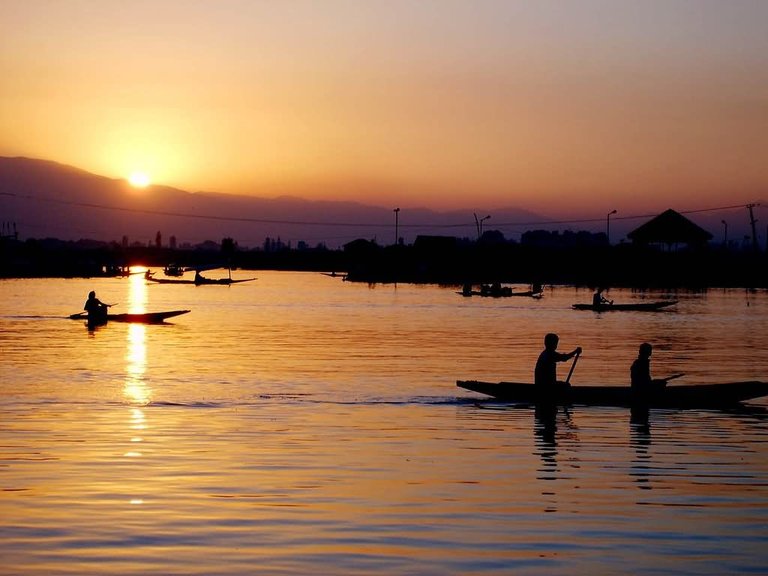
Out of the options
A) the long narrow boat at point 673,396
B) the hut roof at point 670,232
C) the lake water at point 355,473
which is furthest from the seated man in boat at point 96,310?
the hut roof at point 670,232

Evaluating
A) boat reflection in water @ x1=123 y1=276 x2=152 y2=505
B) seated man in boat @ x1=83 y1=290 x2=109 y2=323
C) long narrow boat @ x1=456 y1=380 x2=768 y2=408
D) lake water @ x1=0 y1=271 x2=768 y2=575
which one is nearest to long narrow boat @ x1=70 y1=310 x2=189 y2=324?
boat reflection in water @ x1=123 y1=276 x2=152 y2=505

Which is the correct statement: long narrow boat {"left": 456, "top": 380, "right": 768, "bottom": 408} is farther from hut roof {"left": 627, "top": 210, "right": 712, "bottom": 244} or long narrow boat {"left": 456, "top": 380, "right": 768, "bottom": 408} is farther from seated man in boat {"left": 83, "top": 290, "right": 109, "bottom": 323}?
hut roof {"left": 627, "top": 210, "right": 712, "bottom": 244}

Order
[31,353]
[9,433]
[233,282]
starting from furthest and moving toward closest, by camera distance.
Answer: [233,282], [31,353], [9,433]

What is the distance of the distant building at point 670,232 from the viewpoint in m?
114

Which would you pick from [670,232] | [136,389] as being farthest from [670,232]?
[136,389]

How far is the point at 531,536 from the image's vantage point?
11961 millimetres

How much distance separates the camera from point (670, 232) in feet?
376

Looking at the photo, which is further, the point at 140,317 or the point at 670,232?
the point at 670,232

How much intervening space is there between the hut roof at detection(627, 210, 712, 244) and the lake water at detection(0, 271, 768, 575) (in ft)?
260

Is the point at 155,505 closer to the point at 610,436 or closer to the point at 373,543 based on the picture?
the point at 373,543

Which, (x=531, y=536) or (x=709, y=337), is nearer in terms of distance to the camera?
(x=531, y=536)

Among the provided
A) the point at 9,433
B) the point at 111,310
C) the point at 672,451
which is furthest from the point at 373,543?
the point at 111,310

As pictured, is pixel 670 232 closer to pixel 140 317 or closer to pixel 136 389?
pixel 140 317

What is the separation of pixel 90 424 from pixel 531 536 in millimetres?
11837
